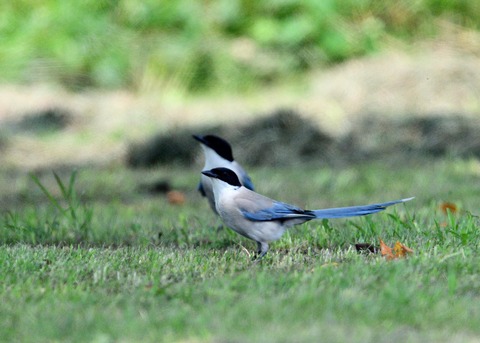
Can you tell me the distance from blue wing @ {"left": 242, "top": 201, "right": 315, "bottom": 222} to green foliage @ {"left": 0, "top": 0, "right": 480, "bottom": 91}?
10.1 meters

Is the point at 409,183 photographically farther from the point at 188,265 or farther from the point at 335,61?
the point at 335,61

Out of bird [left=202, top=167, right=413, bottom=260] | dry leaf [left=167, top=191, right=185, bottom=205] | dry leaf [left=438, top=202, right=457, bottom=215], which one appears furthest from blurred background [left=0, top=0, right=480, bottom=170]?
bird [left=202, top=167, right=413, bottom=260]

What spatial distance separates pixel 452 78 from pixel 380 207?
7974mm

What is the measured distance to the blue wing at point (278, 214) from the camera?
5.21 m

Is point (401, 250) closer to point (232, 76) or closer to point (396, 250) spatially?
point (396, 250)

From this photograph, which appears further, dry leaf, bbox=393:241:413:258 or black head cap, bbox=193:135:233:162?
black head cap, bbox=193:135:233:162


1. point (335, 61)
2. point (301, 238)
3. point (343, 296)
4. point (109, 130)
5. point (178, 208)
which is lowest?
point (343, 296)

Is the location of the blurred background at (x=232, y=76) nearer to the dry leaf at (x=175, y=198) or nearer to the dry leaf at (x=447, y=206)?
the dry leaf at (x=175, y=198)

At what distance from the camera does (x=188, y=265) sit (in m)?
4.78

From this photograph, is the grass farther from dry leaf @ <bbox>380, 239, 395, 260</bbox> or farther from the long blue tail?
the long blue tail

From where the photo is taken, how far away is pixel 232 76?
15336 millimetres

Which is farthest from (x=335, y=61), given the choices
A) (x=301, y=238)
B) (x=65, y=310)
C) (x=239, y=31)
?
(x=65, y=310)

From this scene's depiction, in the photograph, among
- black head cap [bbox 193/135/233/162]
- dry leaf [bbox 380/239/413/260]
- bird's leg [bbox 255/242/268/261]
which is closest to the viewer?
dry leaf [bbox 380/239/413/260]

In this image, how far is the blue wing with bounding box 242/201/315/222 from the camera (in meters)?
5.21
